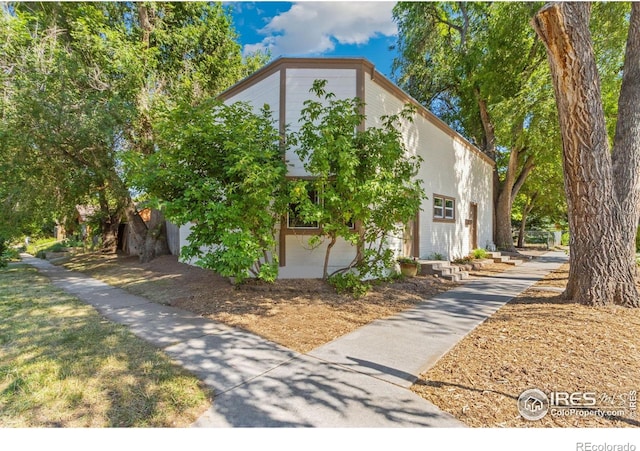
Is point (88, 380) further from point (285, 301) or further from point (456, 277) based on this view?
point (456, 277)

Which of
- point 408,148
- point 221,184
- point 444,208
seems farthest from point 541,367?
point 444,208

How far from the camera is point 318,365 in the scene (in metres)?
3.33

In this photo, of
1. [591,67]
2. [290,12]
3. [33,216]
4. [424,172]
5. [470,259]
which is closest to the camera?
[591,67]

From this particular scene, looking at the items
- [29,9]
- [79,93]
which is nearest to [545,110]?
[79,93]

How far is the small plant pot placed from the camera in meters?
8.28

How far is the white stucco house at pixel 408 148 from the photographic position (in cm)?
737

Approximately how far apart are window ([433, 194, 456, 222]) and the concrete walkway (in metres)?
5.39

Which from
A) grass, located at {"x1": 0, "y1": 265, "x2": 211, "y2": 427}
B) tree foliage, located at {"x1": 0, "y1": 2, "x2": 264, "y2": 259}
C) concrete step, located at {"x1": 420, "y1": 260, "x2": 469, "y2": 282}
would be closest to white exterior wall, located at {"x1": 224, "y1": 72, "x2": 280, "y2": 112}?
tree foliage, located at {"x1": 0, "y1": 2, "x2": 264, "y2": 259}

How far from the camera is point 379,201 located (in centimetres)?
599

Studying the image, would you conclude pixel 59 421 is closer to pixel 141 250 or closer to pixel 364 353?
pixel 364 353

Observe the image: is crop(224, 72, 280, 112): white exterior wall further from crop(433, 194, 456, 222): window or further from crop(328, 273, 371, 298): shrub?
crop(433, 194, 456, 222): window

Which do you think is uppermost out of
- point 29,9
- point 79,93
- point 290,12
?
point 29,9

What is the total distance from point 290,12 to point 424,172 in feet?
20.2

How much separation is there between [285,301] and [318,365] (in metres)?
2.68
